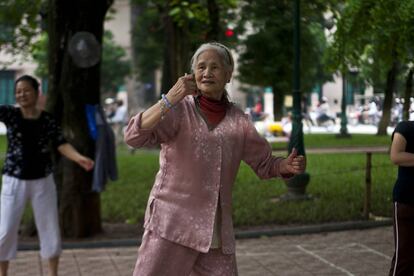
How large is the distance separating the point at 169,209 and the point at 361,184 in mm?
8991

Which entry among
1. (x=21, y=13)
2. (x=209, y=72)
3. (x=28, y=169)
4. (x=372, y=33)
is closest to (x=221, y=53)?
(x=209, y=72)

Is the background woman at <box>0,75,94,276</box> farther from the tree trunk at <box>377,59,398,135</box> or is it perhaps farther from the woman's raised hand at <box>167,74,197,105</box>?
Answer: the tree trunk at <box>377,59,398,135</box>

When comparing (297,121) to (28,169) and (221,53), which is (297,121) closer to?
(28,169)

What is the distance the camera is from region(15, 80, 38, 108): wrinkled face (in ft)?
24.0

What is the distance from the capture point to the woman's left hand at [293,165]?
448 centimetres

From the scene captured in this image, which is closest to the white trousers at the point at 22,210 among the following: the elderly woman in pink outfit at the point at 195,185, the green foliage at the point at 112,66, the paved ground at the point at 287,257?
the paved ground at the point at 287,257

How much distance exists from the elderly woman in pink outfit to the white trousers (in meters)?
3.09

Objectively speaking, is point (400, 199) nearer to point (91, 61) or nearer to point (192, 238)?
point (192, 238)

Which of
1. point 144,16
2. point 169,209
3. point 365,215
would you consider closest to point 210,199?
point 169,209

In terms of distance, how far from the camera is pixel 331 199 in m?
13.3

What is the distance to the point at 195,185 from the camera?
429 cm

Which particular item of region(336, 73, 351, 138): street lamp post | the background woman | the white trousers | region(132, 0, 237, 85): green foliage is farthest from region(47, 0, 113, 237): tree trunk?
region(336, 73, 351, 138): street lamp post

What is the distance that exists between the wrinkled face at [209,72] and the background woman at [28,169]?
300 cm

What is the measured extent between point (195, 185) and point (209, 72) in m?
0.56
